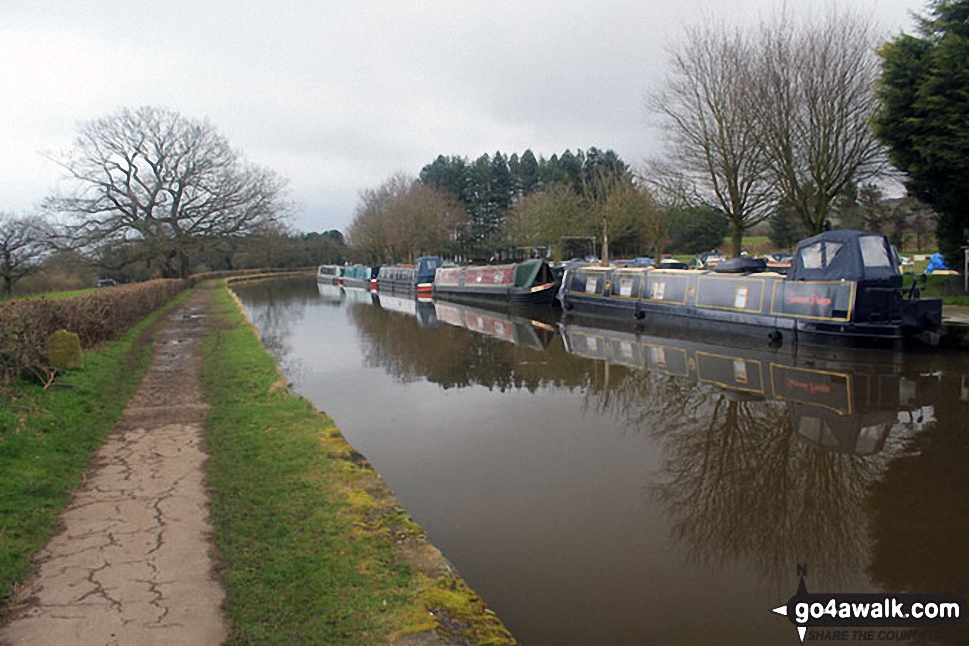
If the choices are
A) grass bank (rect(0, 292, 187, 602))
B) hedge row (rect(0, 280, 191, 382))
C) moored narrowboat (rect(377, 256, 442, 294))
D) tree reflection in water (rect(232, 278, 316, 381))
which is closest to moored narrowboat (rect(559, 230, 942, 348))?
tree reflection in water (rect(232, 278, 316, 381))

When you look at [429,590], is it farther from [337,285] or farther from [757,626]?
[337,285]

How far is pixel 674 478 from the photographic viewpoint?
18.8 ft

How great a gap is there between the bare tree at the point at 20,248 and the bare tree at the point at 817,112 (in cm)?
2593

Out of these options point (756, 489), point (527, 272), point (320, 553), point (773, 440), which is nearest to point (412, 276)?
point (527, 272)

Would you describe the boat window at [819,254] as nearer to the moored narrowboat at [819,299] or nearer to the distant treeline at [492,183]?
the moored narrowboat at [819,299]

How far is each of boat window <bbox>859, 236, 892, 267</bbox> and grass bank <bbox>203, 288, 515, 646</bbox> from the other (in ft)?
34.9

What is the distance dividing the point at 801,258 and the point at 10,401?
1338 cm

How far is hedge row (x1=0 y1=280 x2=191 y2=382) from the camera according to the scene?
6.99m

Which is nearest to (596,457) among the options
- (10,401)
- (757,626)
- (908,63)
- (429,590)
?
(757,626)

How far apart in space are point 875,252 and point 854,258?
0.52m

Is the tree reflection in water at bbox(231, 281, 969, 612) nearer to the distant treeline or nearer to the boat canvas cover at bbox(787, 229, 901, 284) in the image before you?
the boat canvas cover at bbox(787, 229, 901, 284)

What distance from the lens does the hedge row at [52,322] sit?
22.9 feet

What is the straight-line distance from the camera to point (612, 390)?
31.2ft

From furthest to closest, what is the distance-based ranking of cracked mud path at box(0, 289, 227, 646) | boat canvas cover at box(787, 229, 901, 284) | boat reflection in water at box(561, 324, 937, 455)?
boat canvas cover at box(787, 229, 901, 284) → boat reflection in water at box(561, 324, 937, 455) → cracked mud path at box(0, 289, 227, 646)
